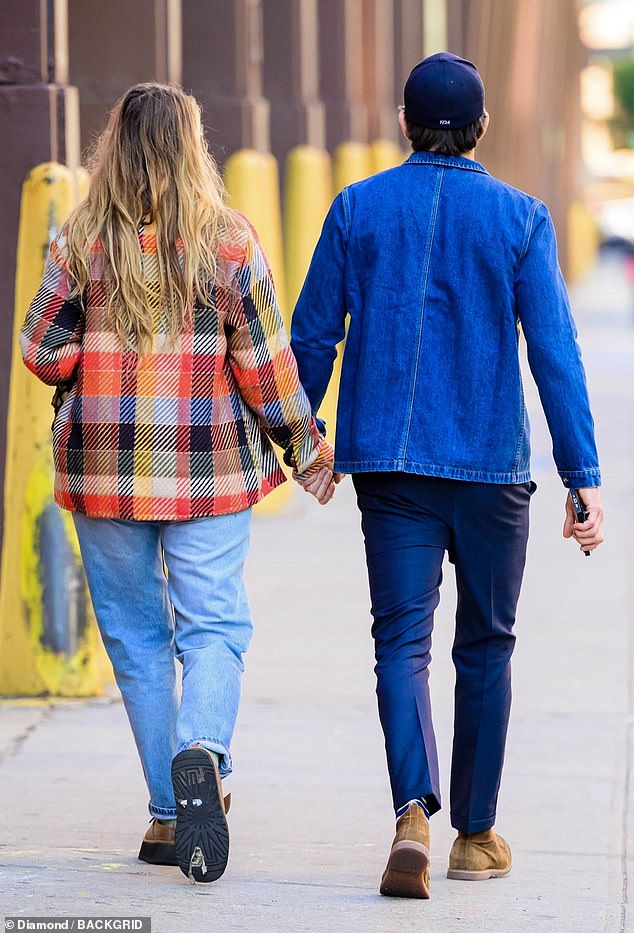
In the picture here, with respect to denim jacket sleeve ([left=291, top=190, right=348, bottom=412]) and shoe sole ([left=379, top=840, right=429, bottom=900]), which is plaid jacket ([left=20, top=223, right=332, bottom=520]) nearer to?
denim jacket sleeve ([left=291, top=190, right=348, bottom=412])

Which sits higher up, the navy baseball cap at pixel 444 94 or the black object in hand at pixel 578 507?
the navy baseball cap at pixel 444 94

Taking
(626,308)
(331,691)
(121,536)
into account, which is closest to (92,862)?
(121,536)

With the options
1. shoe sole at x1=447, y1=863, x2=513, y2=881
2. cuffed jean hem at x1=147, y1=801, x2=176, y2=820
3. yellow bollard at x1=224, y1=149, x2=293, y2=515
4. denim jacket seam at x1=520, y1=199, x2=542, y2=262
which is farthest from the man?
yellow bollard at x1=224, y1=149, x2=293, y2=515

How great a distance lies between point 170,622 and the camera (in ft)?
13.1

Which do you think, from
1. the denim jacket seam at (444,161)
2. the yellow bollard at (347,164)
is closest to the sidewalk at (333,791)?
the denim jacket seam at (444,161)

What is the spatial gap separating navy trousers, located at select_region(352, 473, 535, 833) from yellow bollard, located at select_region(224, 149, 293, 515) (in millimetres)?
5826

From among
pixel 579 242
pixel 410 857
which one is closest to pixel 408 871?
pixel 410 857

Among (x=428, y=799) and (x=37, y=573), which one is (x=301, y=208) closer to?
(x=37, y=573)

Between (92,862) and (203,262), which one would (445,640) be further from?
(203,262)

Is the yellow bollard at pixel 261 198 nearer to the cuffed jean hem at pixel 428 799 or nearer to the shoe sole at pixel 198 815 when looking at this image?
the cuffed jean hem at pixel 428 799

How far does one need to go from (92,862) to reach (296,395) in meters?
1.28

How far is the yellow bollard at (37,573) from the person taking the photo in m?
5.66

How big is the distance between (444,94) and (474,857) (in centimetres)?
183

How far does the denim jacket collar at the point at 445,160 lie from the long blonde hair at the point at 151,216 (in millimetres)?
498
